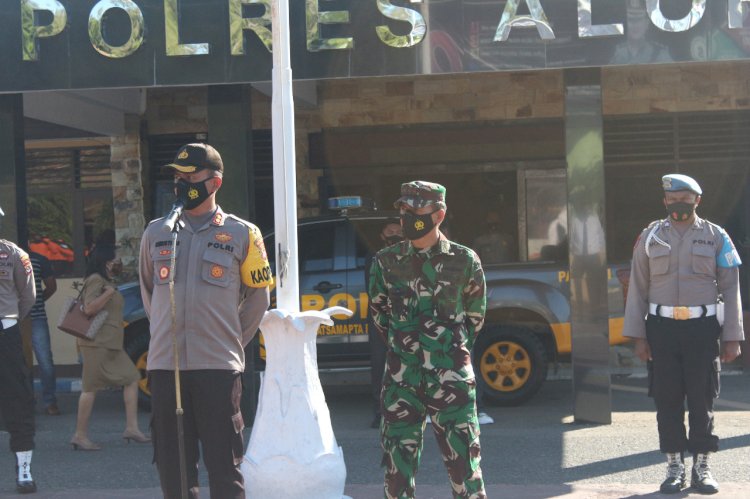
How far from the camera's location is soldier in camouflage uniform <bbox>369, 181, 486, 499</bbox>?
5203 millimetres

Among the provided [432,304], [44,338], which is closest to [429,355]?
[432,304]

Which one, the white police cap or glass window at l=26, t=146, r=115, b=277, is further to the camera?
glass window at l=26, t=146, r=115, b=277

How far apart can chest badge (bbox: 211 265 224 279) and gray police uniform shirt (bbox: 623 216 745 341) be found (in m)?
3.10

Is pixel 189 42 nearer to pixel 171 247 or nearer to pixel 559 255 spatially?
pixel 171 247

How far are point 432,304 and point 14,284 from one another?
345 cm

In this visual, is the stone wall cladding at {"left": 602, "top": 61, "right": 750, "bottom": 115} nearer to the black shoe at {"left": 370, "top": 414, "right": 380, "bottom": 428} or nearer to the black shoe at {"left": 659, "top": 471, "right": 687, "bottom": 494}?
the black shoe at {"left": 370, "top": 414, "right": 380, "bottom": 428}

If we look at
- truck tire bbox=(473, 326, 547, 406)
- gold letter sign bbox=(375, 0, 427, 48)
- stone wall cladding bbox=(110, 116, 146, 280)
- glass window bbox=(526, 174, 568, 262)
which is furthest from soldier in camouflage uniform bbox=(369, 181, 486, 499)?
stone wall cladding bbox=(110, 116, 146, 280)

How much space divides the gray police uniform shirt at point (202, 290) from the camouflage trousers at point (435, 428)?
79 cm

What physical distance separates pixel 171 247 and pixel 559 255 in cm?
959

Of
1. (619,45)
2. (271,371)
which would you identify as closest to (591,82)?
(619,45)

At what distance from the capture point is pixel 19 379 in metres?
7.28

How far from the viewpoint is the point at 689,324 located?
6.81m

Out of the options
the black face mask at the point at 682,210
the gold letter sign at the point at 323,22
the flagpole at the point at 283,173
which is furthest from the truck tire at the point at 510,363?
the flagpole at the point at 283,173

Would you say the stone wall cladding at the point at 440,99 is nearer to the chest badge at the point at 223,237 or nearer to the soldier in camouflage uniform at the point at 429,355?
the soldier in camouflage uniform at the point at 429,355
